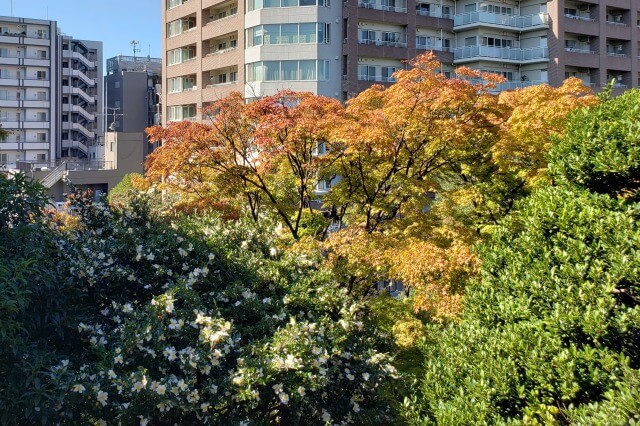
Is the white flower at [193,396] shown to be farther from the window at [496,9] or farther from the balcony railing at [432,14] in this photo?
the window at [496,9]

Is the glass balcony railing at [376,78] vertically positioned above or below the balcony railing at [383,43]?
below

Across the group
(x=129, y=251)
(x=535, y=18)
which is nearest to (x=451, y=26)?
(x=535, y=18)

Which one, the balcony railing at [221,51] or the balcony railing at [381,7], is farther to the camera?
the balcony railing at [221,51]

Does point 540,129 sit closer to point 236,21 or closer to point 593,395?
point 593,395

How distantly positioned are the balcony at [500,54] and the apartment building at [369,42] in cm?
7

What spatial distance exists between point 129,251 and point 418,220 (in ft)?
23.7

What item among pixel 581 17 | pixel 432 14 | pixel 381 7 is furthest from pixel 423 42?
pixel 581 17

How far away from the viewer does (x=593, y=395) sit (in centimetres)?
468

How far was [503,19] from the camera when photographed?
4169 centimetres

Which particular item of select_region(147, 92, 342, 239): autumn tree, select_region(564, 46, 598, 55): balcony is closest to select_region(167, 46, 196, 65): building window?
select_region(564, 46, 598, 55): balcony

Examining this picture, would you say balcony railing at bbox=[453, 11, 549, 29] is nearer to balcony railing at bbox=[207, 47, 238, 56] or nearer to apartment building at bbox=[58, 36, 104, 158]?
balcony railing at bbox=[207, 47, 238, 56]

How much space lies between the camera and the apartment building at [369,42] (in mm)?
35156

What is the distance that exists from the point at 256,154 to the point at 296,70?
2066cm

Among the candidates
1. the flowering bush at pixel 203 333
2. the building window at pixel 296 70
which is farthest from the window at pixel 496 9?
the flowering bush at pixel 203 333
